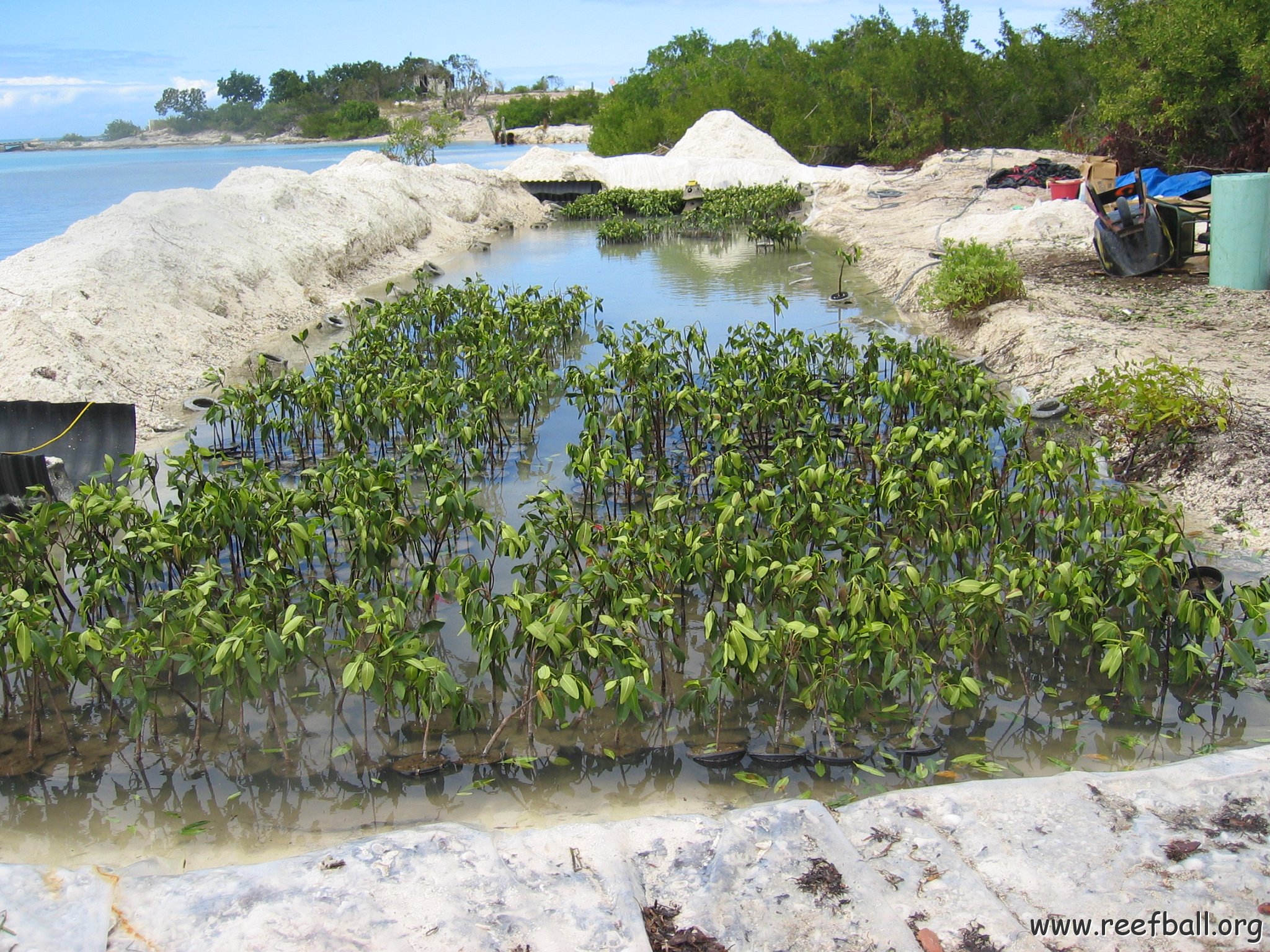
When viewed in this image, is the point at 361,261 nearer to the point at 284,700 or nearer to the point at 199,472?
the point at 199,472

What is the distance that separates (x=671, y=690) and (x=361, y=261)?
14.5 metres

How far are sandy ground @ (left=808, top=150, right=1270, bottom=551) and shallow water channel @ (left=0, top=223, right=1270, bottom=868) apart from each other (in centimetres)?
223

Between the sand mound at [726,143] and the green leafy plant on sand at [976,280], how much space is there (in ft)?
75.6

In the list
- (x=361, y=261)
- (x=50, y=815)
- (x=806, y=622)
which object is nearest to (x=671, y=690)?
(x=806, y=622)

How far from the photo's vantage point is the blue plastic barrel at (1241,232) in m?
9.34

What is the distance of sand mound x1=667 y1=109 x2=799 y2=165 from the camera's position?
109ft

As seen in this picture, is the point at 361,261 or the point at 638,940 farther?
the point at 361,261

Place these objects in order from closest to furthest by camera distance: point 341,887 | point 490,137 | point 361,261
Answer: point 341,887 → point 361,261 → point 490,137

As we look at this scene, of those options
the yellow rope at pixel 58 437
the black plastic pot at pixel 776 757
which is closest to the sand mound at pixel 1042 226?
the yellow rope at pixel 58 437

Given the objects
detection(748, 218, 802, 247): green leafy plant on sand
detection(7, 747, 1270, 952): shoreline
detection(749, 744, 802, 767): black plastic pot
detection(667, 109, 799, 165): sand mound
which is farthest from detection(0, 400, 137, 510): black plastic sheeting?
detection(667, 109, 799, 165): sand mound

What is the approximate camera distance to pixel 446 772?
155 inches

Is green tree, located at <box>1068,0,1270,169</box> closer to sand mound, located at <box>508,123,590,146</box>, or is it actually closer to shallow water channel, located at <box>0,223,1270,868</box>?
shallow water channel, located at <box>0,223,1270,868</box>

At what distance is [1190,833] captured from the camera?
3070 millimetres

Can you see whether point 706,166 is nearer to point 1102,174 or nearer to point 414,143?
point 414,143
